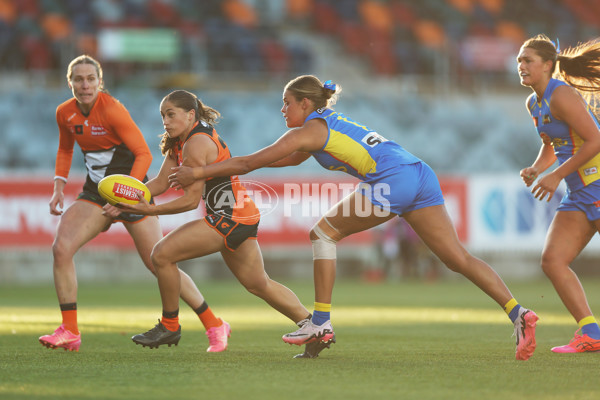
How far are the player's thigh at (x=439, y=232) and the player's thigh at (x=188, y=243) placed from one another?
1.42 m

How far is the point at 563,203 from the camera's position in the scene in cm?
716

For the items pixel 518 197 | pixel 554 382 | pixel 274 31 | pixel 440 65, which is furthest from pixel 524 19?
pixel 554 382

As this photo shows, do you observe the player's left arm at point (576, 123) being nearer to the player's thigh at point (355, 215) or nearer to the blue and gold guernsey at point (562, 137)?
the blue and gold guernsey at point (562, 137)

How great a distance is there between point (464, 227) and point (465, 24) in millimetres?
8978

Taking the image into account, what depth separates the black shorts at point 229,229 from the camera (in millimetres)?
6574

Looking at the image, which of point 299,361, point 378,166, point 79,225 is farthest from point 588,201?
point 79,225

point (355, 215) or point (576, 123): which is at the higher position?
point (576, 123)

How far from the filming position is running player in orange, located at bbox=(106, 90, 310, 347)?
Result: 21.5 ft

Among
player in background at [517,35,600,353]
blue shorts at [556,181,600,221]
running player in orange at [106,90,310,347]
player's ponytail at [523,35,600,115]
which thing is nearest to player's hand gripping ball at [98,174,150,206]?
running player in orange at [106,90,310,347]

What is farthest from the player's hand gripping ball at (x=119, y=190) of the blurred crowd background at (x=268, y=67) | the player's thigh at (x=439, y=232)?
the blurred crowd background at (x=268, y=67)

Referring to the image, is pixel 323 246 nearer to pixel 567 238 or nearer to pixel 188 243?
pixel 188 243

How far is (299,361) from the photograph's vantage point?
6.36 metres

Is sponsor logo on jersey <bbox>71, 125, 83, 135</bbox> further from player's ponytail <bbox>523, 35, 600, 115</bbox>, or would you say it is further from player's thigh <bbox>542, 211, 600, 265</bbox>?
player's thigh <bbox>542, 211, 600, 265</bbox>

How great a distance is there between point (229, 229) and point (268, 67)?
1528cm
